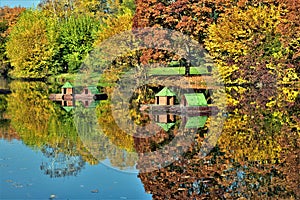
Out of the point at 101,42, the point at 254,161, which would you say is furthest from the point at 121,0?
the point at 254,161

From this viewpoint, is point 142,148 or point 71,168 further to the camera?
point 142,148

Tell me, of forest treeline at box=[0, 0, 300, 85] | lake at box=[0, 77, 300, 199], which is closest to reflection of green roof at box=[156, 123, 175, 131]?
Result: lake at box=[0, 77, 300, 199]

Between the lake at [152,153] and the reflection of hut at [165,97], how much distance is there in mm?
293

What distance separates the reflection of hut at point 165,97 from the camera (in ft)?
79.0

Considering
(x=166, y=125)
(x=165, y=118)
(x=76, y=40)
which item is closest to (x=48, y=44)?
(x=76, y=40)

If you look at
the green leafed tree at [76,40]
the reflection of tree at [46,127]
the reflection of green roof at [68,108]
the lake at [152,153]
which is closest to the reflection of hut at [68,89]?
the reflection of tree at [46,127]

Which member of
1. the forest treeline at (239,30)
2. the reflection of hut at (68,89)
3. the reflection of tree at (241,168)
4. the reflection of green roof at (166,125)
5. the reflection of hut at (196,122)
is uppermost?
the forest treeline at (239,30)

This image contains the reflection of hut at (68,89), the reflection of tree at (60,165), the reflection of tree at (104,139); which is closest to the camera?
the reflection of tree at (60,165)

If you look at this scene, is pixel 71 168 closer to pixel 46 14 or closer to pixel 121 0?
pixel 46 14

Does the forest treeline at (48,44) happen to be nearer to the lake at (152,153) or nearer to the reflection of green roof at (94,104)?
the reflection of green roof at (94,104)

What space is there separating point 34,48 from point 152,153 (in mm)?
39097

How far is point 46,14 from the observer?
5872 centimetres

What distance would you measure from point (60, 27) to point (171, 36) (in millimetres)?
25422

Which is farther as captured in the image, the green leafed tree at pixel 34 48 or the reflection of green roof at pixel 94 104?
the green leafed tree at pixel 34 48
